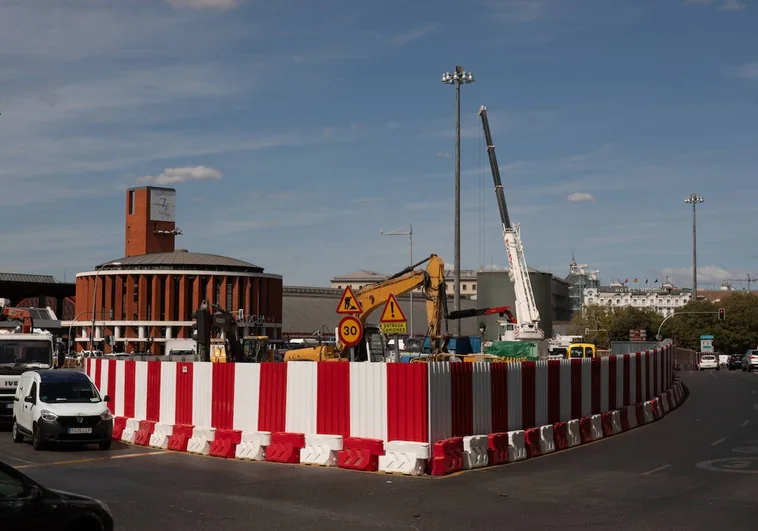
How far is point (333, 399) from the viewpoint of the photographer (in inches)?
675

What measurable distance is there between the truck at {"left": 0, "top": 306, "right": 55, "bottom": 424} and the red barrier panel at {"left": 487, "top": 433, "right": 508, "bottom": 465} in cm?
1386

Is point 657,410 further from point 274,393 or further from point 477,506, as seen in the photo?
point 477,506

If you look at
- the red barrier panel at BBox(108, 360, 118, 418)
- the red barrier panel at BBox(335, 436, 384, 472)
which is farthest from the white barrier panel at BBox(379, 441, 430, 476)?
the red barrier panel at BBox(108, 360, 118, 418)

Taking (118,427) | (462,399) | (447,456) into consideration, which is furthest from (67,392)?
(447,456)

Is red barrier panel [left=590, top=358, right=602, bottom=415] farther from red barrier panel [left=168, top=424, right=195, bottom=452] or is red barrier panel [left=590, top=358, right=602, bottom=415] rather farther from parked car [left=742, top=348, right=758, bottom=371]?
parked car [left=742, top=348, right=758, bottom=371]

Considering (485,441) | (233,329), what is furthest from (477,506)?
(233,329)

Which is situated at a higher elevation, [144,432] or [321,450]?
[321,450]

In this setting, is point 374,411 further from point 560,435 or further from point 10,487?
point 10,487

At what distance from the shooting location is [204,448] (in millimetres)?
19469

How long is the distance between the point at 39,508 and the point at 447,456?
8.84m

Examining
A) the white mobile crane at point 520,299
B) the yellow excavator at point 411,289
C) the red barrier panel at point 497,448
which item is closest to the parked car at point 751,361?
the white mobile crane at point 520,299

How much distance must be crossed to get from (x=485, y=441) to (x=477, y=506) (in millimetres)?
4211

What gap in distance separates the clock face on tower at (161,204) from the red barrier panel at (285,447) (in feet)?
434

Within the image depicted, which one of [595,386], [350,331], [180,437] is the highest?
[350,331]
